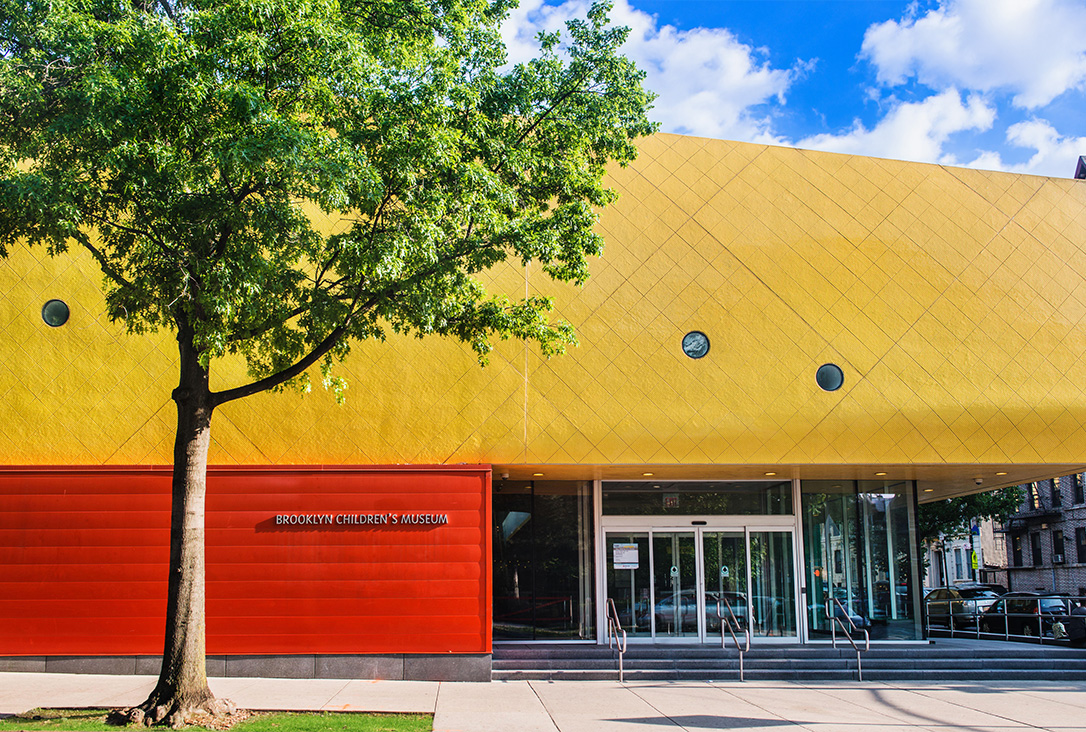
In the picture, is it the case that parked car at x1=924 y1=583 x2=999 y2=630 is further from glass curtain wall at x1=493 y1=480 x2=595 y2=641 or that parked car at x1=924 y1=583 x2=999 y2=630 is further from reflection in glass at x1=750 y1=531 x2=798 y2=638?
glass curtain wall at x1=493 y1=480 x2=595 y2=641

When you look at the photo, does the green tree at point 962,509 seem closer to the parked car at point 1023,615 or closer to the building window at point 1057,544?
the parked car at point 1023,615

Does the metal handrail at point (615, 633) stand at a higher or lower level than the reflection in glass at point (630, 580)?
lower

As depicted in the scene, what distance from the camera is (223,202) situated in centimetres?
895

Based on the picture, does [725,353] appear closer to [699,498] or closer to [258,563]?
[699,498]

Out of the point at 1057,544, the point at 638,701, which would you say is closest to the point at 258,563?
the point at 638,701

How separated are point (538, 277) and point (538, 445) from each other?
296cm

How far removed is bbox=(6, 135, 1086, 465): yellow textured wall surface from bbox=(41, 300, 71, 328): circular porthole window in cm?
15

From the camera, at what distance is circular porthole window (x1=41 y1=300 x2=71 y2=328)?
548 inches

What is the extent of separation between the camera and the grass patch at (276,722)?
8.62 meters

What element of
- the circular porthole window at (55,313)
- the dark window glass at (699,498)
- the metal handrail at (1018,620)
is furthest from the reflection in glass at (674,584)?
the circular porthole window at (55,313)

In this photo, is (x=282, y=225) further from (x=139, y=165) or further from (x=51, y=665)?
(x=51, y=665)

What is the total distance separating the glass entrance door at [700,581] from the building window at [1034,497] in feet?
113

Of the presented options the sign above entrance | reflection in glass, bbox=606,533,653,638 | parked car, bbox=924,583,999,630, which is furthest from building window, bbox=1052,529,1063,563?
the sign above entrance

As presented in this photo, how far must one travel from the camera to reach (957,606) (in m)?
22.2
